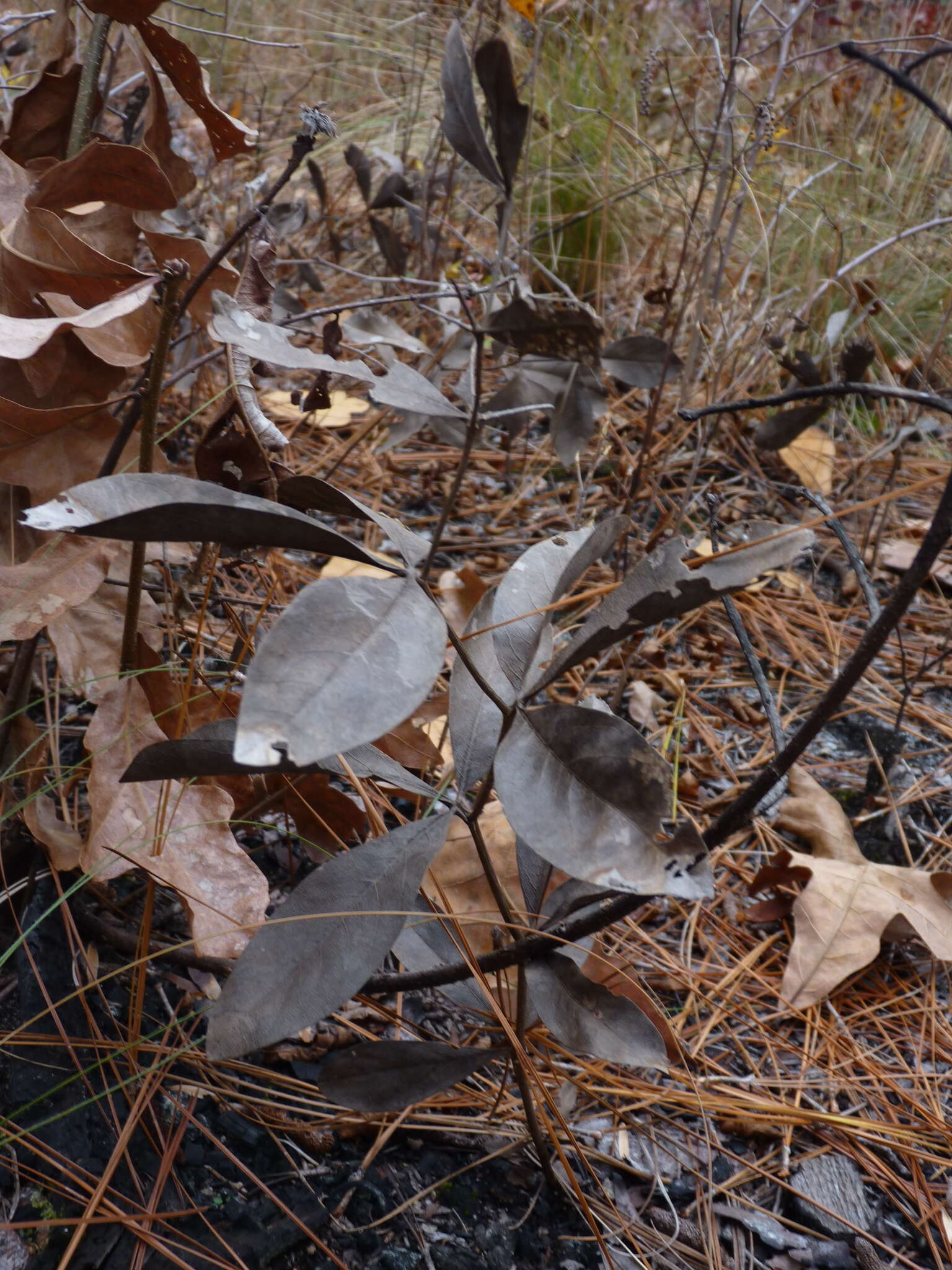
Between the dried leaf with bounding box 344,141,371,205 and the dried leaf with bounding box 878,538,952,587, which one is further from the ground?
the dried leaf with bounding box 344,141,371,205

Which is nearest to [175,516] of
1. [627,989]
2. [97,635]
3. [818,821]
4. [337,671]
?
[337,671]

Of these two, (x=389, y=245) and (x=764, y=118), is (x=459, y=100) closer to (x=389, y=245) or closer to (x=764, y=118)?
(x=764, y=118)

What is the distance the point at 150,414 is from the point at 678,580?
1.63 feet

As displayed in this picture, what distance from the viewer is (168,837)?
2.77 ft

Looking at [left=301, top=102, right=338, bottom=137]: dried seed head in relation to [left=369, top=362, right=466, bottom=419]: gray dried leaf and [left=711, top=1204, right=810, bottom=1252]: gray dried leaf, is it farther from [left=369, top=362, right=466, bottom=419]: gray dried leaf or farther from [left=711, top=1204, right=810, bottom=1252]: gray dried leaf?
[left=711, top=1204, right=810, bottom=1252]: gray dried leaf

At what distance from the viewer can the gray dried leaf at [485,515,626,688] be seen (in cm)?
72

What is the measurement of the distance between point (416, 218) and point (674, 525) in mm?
946

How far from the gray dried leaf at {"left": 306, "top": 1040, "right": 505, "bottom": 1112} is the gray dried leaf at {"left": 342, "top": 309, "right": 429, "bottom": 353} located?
26.5 inches

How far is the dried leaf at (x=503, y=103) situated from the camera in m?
1.17

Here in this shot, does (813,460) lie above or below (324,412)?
above

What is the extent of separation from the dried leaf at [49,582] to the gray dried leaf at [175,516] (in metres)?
0.30

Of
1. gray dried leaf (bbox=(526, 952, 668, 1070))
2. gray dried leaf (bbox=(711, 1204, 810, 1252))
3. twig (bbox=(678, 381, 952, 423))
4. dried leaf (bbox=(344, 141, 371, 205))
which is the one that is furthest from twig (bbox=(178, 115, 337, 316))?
dried leaf (bbox=(344, 141, 371, 205))

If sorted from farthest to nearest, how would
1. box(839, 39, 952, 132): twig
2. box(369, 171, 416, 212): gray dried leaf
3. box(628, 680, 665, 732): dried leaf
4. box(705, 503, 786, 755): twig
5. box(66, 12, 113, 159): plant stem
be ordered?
box(369, 171, 416, 212): gray dried leaf < box(628, 680, 665, 732): dried leaf < box(66, 12, 113, 159): plant stem < box(705, 503, 786, 755): twig < box(839, 39, 952, 132): twig

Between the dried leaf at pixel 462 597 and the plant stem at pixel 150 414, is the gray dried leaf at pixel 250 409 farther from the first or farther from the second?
the dried leaf at pixel 462 597
